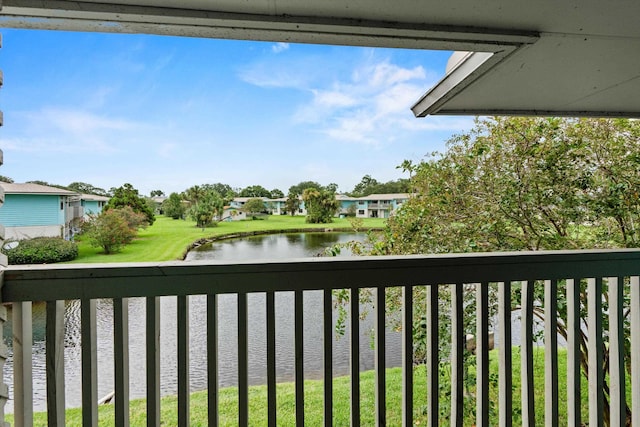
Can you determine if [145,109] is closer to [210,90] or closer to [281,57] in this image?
[210,90]

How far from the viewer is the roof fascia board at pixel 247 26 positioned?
38.4 inches

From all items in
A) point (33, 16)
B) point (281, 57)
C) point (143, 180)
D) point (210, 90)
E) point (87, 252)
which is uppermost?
point (281, 57)

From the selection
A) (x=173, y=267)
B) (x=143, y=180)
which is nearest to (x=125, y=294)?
(x=173, y=267)

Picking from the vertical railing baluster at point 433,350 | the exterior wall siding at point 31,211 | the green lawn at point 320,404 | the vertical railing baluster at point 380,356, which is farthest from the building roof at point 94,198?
the vertical railing baluster at point 433,350

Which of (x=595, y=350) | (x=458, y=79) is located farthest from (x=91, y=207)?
(x=595, y=350)

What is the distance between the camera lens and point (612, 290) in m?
1.42

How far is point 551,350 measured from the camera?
54.0 inches

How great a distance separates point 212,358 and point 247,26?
1.02 metres

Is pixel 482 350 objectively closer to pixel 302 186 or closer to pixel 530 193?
pixel 302 186

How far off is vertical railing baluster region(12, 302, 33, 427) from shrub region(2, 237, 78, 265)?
0.40m

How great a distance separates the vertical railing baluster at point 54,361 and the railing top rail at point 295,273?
0.06 m

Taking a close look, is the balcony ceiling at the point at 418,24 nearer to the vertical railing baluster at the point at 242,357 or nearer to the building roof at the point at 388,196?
the vertical railing baluster at the point at 242,357

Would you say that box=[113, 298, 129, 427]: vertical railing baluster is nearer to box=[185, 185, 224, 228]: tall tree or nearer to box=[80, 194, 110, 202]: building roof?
box=[185, 185, 224, 228]: tall tree

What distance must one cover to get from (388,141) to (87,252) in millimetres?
2644
